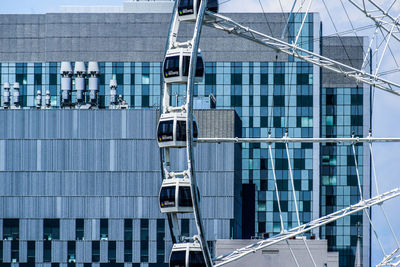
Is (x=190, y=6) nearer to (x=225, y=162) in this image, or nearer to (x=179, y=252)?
(x=179, y=252)

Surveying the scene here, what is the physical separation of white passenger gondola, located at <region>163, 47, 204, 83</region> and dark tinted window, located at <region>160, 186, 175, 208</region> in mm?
6157

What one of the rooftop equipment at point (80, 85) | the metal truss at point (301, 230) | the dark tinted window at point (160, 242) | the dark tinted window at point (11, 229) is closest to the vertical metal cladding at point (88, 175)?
the dark tinted window at point (160, 242)

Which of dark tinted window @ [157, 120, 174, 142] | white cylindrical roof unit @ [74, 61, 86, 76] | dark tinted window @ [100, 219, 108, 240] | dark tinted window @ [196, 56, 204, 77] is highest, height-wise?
white cylindrical roof unit @ [74, 61, 86, 76]

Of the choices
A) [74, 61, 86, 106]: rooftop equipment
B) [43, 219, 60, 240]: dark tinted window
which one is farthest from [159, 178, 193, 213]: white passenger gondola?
[74, 61, 86, 106]: rooftop equipment

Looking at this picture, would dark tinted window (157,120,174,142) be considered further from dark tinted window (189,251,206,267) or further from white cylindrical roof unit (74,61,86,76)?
white cylindrical roof unit (74,61,86,76)

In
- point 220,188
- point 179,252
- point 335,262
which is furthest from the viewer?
point 220,188

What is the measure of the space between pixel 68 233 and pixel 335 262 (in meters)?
35.6

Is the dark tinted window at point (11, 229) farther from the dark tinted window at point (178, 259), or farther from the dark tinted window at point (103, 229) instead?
the dark tinted window at point (178, 259)

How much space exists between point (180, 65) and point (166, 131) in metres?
3.81

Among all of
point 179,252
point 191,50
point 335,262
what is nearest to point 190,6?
point 191,50

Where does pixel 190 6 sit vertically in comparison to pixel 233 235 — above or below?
above

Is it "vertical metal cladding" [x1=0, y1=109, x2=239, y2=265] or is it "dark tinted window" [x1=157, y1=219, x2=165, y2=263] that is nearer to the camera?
"dark tinted window" [x1=157, y1=219, x2=165, y2=263]

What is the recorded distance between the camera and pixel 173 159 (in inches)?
6944

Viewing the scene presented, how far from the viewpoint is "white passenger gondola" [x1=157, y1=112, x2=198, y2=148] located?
8469cm
